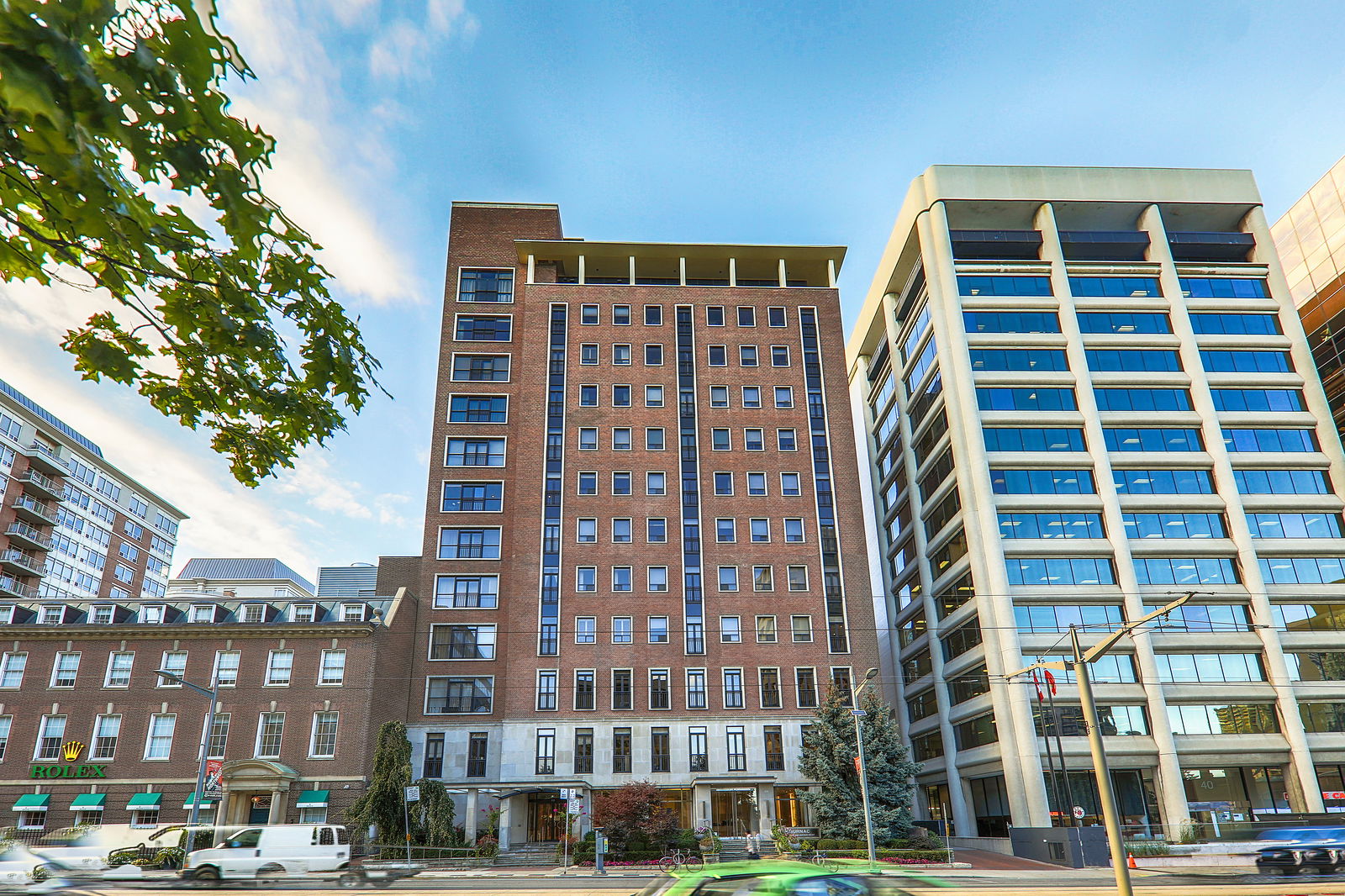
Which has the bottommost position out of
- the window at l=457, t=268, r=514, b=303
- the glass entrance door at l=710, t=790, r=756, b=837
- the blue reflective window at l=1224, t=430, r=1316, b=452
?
the glass entrance door at l=710, t=790, r=756, b=837

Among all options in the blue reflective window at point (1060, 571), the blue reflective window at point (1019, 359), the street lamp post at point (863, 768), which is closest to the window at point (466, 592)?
the street lamp post at point (863, 768)

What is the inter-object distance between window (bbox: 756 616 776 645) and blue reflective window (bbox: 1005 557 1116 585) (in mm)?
15689

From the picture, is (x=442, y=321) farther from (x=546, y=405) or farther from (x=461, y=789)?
(x=461, y=789)

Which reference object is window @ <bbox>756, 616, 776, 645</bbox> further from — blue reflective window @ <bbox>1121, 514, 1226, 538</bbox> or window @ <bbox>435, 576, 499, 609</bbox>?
blue reflective window @ <bbox>1121, 514, 1226, 538</bbox>

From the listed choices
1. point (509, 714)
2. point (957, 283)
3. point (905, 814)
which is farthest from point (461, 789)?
point (957, 283)

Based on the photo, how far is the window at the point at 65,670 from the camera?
153 feet

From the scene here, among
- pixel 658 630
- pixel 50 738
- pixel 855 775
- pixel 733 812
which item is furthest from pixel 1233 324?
pixel 50 738

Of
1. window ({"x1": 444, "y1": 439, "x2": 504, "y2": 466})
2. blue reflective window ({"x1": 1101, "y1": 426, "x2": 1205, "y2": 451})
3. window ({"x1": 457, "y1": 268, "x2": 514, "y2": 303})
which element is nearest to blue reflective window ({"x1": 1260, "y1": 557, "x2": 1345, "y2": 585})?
blue reflective window ({"x1": 1101, "y1": 426, "x2": 1205, "y2": 451})

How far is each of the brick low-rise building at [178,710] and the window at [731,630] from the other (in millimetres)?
22112

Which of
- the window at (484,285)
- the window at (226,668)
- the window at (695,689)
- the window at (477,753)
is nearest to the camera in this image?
the window at (226,668)

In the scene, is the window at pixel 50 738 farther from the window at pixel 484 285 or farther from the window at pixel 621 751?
the window at pixel 484 285

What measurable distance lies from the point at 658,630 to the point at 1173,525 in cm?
3471

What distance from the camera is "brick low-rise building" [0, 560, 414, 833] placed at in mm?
43969

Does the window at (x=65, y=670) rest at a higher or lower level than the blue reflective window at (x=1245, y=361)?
lower
